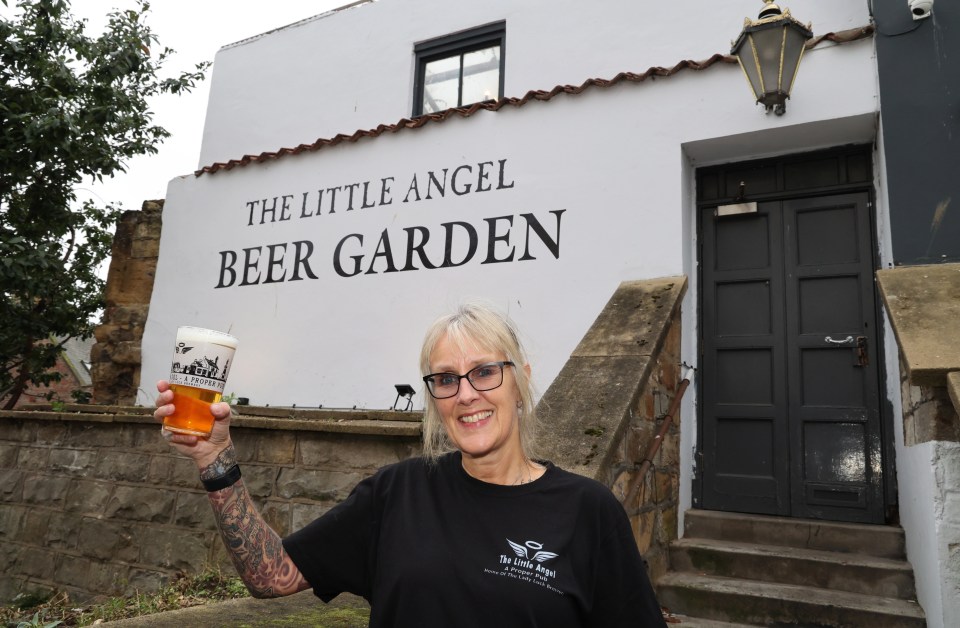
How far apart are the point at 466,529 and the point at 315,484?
10.8 ft

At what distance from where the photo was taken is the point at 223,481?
1646 millimetres

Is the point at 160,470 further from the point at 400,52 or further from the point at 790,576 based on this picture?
the point at 400,52

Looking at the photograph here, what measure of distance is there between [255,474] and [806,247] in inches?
169

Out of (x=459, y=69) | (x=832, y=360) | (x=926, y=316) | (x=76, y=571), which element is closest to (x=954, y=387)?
(x=926, y=316)

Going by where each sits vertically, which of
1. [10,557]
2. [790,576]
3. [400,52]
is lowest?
[10,557]

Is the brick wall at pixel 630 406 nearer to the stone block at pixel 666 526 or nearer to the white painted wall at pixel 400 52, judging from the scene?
the stone block at pixel 666 526

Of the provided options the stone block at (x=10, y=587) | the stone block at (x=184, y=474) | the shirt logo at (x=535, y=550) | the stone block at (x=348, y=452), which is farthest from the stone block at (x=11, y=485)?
the shirt logo at (x=535, y=550)

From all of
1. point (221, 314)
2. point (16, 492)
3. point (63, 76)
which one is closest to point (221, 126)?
point (63, 76)

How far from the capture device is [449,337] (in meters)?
1.82

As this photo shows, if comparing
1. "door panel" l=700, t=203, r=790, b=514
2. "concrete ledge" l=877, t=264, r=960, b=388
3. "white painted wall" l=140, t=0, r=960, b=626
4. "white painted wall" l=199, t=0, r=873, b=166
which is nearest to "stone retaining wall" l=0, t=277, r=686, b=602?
"door panel" l=700, t=203, r=790, b=514

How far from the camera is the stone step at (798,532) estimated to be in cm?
402

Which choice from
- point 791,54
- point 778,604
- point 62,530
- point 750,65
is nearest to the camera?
Result: point 778,604

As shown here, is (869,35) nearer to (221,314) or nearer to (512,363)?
(512,363)

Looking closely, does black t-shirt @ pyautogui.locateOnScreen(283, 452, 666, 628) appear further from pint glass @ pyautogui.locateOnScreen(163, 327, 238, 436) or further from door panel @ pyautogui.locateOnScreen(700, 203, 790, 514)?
door panel @ pyautogui.locateOnScreen(700, 203, 790, 514)
